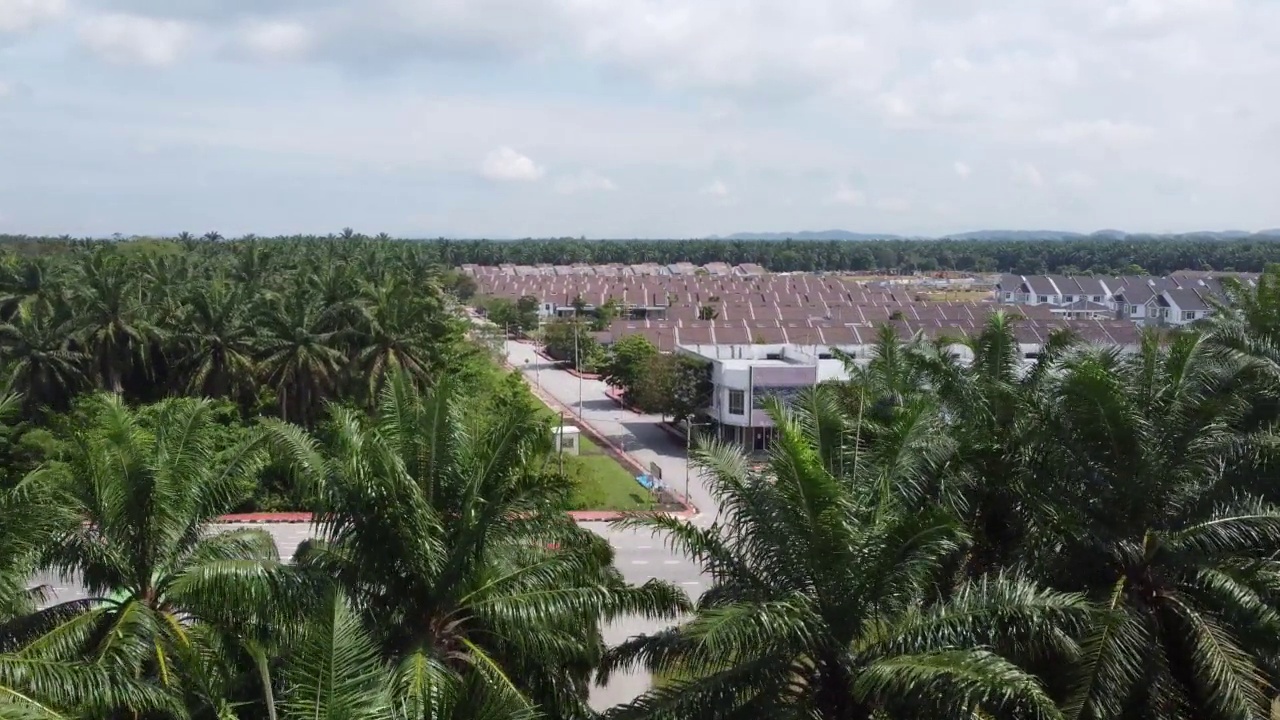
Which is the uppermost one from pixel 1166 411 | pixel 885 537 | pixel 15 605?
pixel 1166 411

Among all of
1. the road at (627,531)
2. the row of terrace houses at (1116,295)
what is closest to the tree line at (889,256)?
the row of terrace houses at (1116,295)

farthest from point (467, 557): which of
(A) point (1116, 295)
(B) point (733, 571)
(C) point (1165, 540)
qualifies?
(A) point (1116, 295)

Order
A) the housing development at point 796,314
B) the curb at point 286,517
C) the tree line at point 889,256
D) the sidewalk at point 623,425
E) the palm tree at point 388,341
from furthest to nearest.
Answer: the tree line at point 889,256 < the housing development at point 796,314 < the sidewalk at point 623,425 < the palm tree at point 388,341 < the curb at point 286,517

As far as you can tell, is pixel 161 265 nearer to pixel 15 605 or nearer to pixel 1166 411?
pixel 15 605

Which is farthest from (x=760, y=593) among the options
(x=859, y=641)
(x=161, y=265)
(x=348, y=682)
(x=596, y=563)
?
(x=161, y=265)

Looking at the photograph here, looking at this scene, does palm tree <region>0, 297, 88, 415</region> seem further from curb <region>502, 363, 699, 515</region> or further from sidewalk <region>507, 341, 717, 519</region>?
sidewalk <region>507, 341, 717, 519</region>

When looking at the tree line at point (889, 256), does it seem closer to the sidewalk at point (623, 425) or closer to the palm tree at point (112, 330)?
the sidewalk at point (623, 425)

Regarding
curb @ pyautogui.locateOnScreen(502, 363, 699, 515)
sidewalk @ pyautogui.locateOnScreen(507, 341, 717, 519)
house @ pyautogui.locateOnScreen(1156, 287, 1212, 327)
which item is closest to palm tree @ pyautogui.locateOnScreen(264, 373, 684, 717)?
curb @ pyautogui.locateOnScreen(502, 363, 699, 515)
